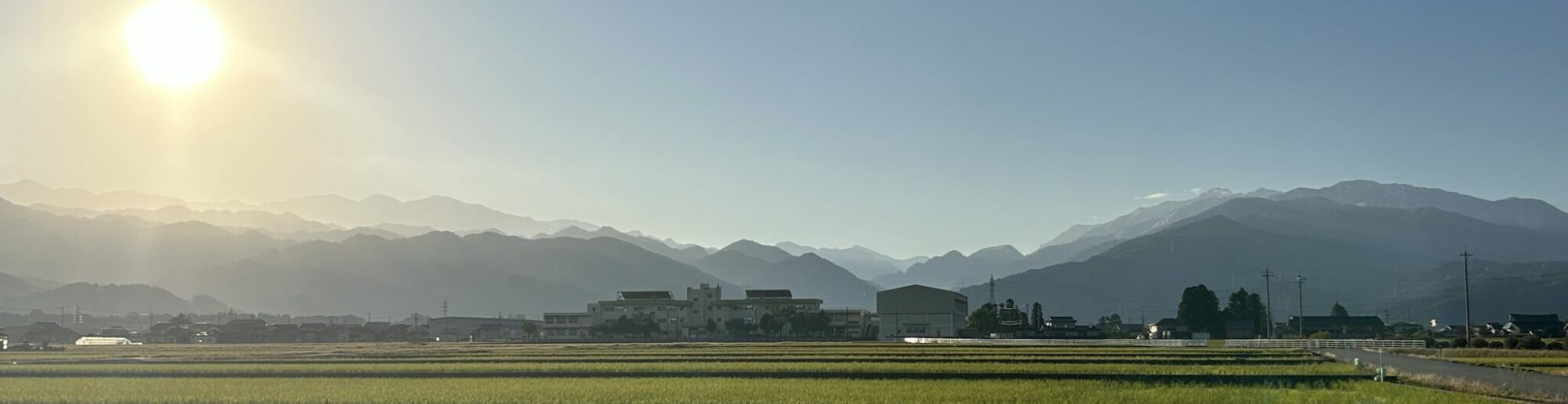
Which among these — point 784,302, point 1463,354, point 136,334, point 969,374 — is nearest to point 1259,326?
point 784,302

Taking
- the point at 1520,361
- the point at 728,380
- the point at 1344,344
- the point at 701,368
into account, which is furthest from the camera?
the point at 1344,344

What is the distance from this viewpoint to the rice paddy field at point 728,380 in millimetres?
30422

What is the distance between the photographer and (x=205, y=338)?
144 metres

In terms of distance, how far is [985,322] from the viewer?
141 m

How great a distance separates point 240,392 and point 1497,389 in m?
35.4

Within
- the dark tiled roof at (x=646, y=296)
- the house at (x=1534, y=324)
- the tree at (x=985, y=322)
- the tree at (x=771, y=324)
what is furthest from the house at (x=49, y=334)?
the house at (x=1534, y=324)

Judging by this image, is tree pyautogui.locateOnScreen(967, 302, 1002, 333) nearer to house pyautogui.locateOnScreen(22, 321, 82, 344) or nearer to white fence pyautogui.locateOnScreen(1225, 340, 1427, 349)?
white fence pyautogui.locateOnScreen(1225, 340, 1427, 349)

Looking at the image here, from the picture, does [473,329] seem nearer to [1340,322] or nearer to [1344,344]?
[1340,322]

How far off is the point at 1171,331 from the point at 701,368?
106m

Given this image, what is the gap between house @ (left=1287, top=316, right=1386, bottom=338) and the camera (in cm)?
13300

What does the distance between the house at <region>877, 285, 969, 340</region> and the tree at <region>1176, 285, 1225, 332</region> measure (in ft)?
97.1

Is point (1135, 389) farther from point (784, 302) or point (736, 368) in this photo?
point (784, 302)

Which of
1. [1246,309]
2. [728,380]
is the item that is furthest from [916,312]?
[728,380]

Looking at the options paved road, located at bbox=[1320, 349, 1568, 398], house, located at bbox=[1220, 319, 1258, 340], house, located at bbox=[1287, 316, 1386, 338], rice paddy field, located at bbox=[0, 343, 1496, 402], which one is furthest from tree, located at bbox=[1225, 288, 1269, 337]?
rice paddy field, located at bbox=[0, 343, 1496, 402]
